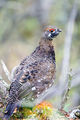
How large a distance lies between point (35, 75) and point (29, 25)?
12731 millimetres

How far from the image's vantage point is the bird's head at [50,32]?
6230 mm

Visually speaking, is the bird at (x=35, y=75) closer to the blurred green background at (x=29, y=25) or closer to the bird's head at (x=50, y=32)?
the bird's head at (x=50, y=32)

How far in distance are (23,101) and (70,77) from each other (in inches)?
40.0

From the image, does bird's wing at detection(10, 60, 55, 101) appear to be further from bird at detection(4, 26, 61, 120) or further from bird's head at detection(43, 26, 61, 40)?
Answer: bird's head at detection(43, 26, 61, 40)

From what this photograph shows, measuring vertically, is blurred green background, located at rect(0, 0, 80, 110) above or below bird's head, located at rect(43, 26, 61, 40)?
above

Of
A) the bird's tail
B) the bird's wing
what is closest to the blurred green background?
the bird's wing

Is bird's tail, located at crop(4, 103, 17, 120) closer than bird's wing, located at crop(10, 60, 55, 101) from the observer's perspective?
Yes

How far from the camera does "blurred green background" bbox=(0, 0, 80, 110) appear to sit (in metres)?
14.5

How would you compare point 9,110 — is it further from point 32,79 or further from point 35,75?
point 35,75

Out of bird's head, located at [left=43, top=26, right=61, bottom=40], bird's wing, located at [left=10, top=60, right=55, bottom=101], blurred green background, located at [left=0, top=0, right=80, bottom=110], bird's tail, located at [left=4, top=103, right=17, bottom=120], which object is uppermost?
blurred green background, located at [left=0, top=0, right=80, bottom=110]

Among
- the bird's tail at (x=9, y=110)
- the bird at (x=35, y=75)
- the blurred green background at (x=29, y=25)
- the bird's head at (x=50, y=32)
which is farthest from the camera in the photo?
the blurred green background at (x=29, y=25)

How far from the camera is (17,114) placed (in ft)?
15.8

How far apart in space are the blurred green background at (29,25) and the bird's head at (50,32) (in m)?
6.57

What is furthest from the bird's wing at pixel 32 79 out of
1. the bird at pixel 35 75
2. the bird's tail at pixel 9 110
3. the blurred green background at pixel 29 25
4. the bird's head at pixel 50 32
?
the blurred green background at pixel 29 25
